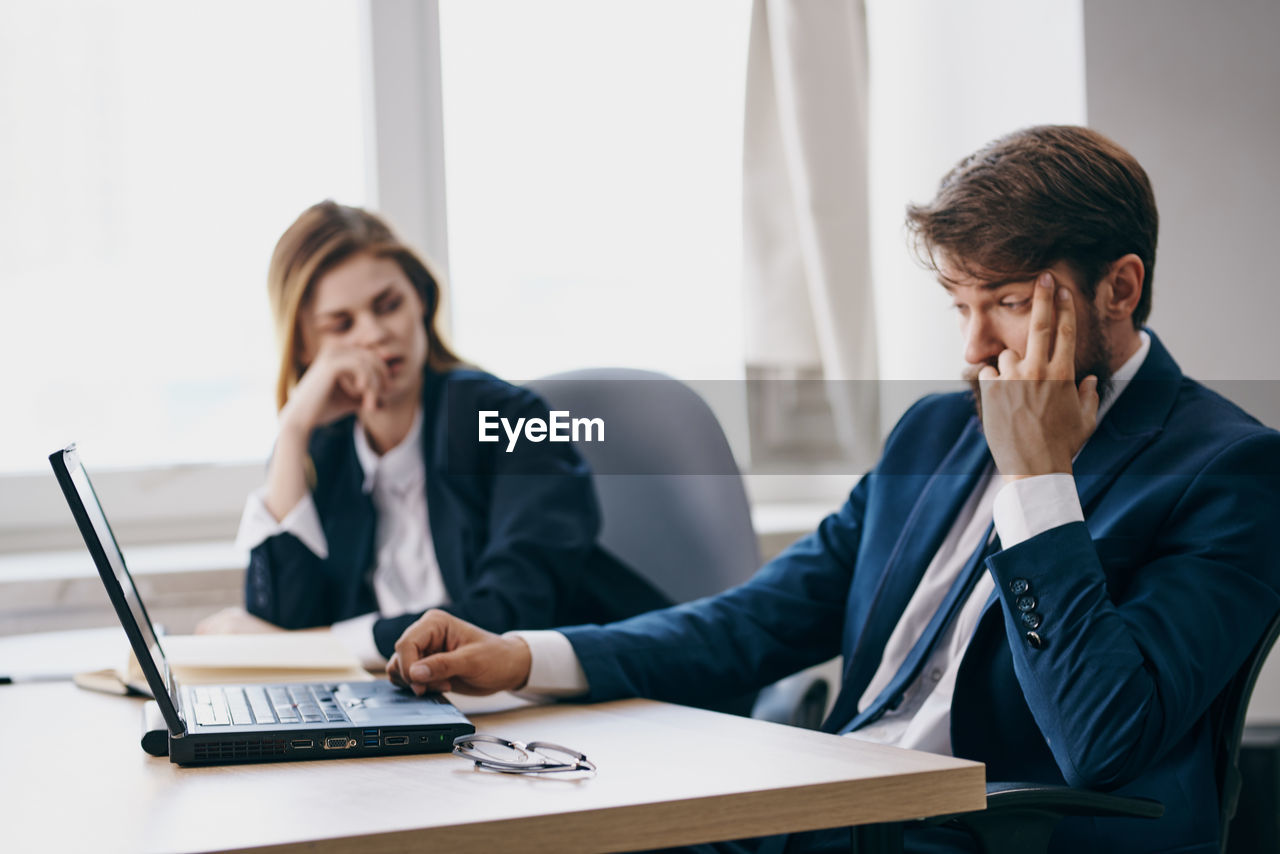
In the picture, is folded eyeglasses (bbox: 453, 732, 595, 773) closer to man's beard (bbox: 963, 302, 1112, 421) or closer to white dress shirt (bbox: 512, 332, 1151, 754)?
white dress shirt (bbox: 512, 332, 1151, 754)

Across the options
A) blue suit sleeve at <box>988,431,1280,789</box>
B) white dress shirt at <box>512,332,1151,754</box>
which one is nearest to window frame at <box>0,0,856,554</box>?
white dress shirt at <box>512,332,1151,754</box>

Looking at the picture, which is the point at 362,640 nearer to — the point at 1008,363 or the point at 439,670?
the point at 439,670

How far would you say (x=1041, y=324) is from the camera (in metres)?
1.17

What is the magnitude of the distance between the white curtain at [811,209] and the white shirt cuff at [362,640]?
1.16 meters

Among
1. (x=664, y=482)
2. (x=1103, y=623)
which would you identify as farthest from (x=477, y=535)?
(x=1103, y=623)

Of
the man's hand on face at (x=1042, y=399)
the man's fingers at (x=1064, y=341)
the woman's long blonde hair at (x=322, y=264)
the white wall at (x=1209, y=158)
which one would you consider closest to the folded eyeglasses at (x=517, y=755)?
the man's hand on face at (x=1042, y=399)

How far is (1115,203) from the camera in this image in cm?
119

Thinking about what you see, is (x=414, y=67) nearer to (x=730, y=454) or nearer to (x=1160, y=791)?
(x=730, y=454)

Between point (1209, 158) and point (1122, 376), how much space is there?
3.05 feet

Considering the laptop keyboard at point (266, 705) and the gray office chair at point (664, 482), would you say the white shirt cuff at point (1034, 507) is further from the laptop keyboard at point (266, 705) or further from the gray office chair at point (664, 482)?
the gray office chair at point (664, 482)

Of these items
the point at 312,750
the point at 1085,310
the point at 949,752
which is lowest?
the point at 949,752

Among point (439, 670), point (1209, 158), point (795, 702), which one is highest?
point (1209, 158)

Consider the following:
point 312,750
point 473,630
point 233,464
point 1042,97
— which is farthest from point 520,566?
point 1042,97

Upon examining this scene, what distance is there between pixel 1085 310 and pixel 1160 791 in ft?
1.55
